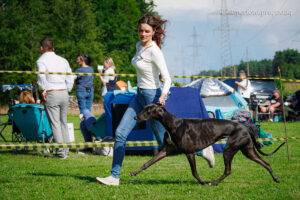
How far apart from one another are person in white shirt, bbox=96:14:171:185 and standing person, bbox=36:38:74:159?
2405mm

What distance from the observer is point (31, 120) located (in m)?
7.23

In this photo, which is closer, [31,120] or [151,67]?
[151,67]

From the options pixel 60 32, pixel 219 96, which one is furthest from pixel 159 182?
pixel 60 32

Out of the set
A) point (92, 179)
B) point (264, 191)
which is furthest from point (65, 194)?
point (264, 191)

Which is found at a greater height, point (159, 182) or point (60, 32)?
point (60, 32)

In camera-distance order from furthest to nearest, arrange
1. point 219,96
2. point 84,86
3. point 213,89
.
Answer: point 213,89, point 219,96, point 84,86

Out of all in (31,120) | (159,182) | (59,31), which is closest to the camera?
(159,182)

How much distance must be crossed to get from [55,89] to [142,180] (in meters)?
2.58

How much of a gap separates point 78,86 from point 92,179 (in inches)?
141

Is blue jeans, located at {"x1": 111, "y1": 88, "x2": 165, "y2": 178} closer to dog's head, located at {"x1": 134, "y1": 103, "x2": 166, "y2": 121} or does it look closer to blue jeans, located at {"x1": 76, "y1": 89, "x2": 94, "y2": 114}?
dog's head, located at {"x1": 134, "y1": 103, "x2": 166, "y2": 121}

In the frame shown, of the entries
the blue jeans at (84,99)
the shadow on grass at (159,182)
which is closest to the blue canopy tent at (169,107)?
the blue jeans at (84,99)

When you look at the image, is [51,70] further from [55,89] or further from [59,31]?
[59,31]

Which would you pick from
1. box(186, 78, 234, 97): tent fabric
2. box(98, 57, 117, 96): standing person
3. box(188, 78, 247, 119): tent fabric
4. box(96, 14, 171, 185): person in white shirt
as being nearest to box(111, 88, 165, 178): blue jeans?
box(96, 14, 171, 185): person in white shirt

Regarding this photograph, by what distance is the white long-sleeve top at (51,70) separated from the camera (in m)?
6.32
